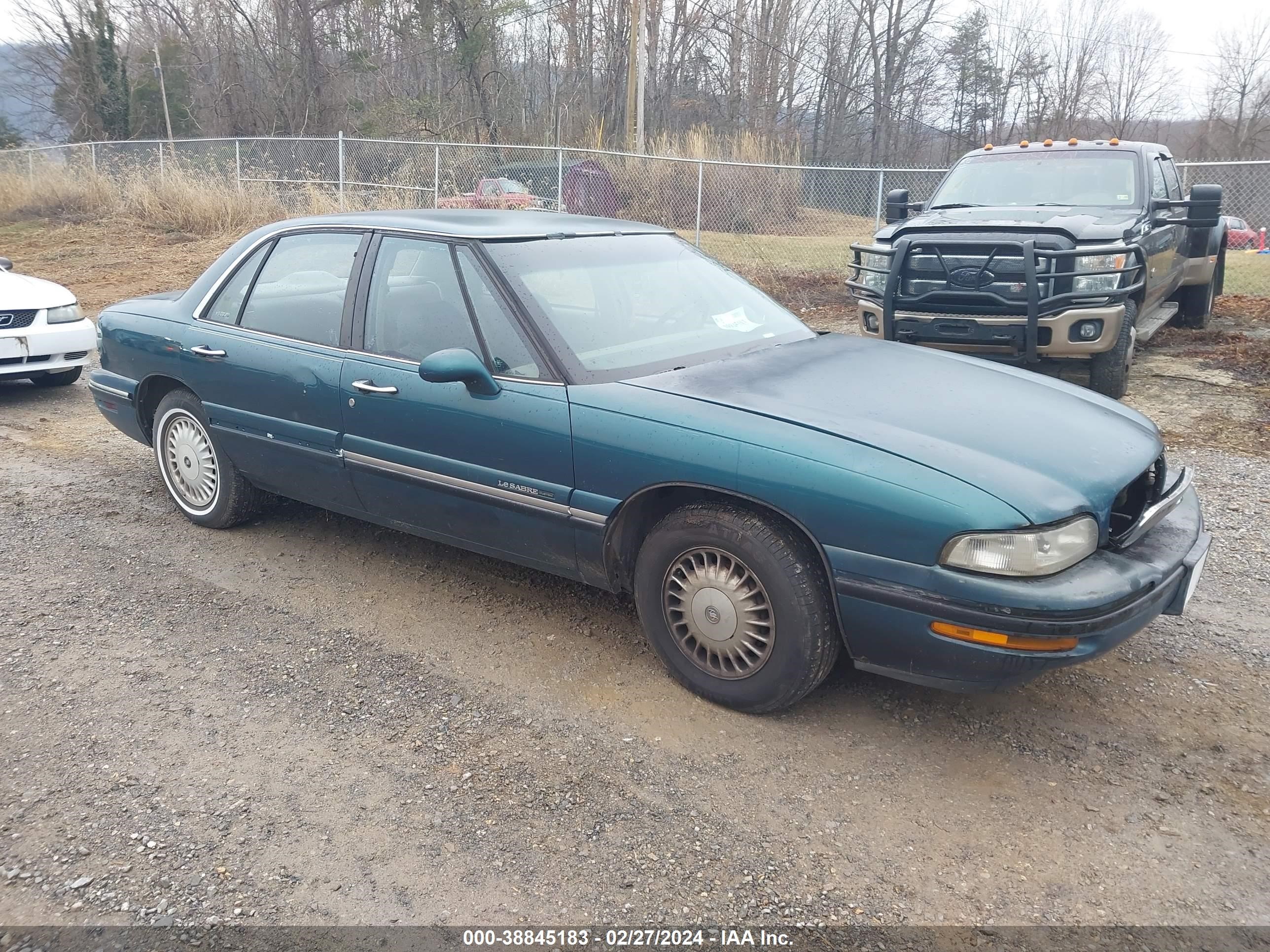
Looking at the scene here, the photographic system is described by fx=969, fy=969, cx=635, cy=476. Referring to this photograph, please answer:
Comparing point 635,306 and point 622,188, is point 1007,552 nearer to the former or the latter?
point 635,306

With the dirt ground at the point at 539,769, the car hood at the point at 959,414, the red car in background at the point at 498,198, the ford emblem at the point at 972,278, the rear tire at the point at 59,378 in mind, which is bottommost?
the dirt ground at the point at 539,769

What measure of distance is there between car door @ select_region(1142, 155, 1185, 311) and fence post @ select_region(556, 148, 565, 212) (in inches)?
362

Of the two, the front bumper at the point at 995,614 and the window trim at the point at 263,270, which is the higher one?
the window trim at the point at 263,270

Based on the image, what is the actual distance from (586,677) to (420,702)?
1.94 ft

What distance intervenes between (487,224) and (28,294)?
5194 millimetres

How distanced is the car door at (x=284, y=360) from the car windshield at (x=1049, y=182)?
5732mm

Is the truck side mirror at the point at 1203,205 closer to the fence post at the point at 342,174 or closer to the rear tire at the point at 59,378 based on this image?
the rear tire at the point at 59,378

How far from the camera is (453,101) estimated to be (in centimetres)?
2945

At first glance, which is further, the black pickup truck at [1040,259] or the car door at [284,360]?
the black pickup truck at [1040,259]

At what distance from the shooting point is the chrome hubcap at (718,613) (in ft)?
10.1

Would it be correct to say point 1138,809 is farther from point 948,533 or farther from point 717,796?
point 717,796

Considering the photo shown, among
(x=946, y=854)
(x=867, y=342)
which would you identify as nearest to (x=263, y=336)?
(x=867, y=342)

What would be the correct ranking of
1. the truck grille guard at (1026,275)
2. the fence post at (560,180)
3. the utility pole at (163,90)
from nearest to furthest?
the truck grille guard at (1026,275)
the fence post at (560,180)
the utility pole at (163,90)

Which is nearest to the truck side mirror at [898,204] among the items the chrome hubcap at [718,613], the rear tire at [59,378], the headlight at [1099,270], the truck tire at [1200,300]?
the headlight at [1099,270]
